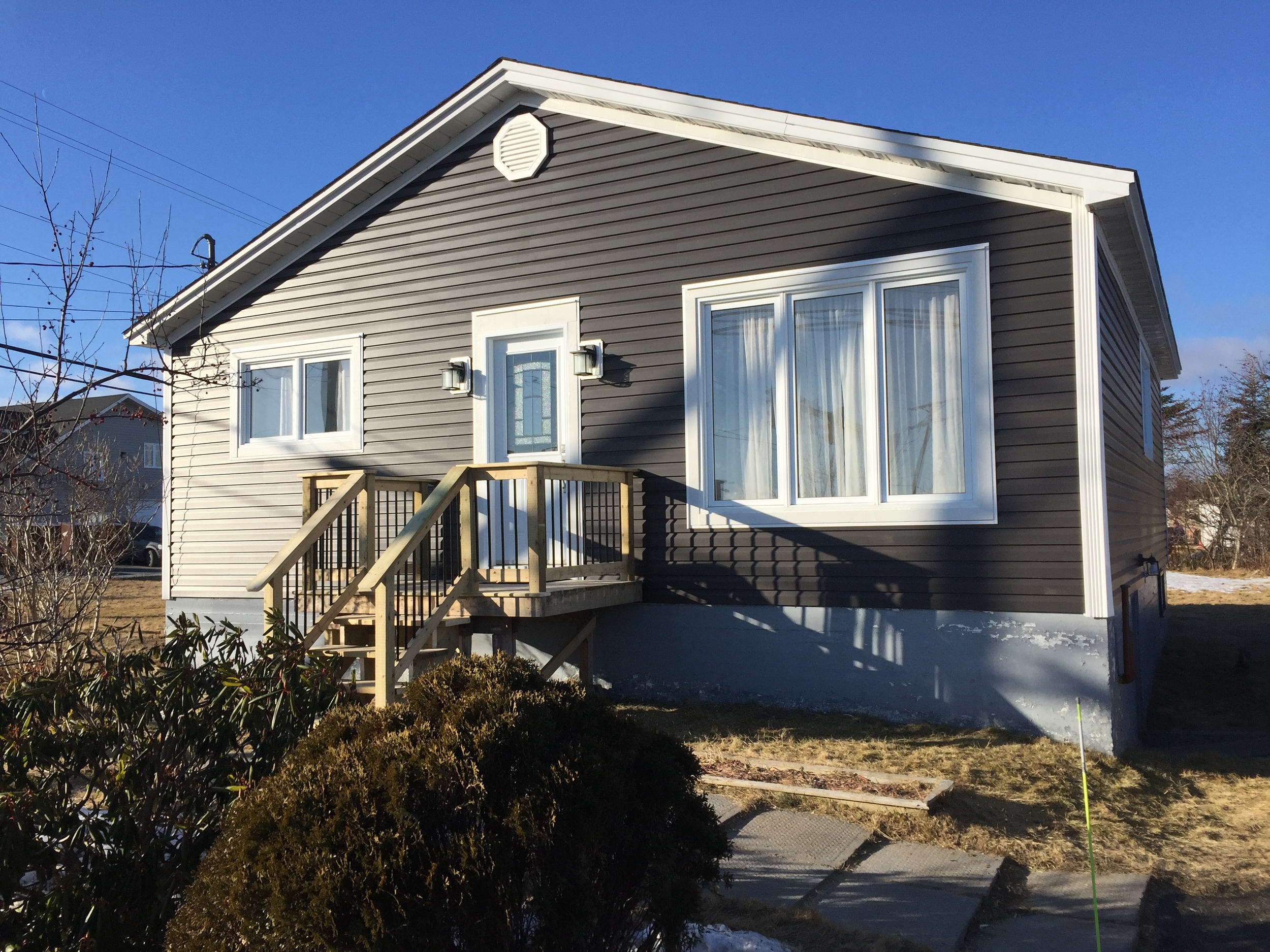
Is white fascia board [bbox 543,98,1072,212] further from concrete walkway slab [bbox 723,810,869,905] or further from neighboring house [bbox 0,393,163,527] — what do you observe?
concrete walkway slab [bbox 723,810,869,905]

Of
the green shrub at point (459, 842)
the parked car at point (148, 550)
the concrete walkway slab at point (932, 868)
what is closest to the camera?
the green shrub at point (459, 842)

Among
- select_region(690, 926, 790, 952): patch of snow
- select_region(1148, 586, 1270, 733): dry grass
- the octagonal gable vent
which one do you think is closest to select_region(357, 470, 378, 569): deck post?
the octagonal gable vent

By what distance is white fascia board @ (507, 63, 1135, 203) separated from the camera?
627cm

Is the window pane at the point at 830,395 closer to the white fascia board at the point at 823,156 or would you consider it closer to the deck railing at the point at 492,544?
the white fascia board at the point at 823,156

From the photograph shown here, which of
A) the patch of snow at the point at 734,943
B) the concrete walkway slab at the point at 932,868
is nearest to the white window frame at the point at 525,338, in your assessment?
the concrete walkway slab at the point at 932,868

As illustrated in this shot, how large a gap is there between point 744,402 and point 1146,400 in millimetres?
6622

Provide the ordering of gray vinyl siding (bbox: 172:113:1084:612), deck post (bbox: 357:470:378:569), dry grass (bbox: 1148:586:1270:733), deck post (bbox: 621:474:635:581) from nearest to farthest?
gray vinyl siding (bbox: 172:113:1084:612)
deck post (bbox: 357:470:378:569)
deck post (bbox: 621:474:635:581)
dry grass (bbox: 1148:586:1270:733)

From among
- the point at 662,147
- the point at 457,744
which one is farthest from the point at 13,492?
the point at 662,147

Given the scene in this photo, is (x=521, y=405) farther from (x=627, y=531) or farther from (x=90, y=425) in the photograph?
(x=90, y=425)

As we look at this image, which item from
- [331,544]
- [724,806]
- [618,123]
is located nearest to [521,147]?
[618,123]

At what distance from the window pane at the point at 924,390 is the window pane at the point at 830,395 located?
0.74ft

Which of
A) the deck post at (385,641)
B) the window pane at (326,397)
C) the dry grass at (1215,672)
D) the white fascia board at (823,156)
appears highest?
the white fascia board at (823,156)

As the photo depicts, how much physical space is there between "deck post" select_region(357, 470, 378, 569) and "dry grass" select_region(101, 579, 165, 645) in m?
4.95

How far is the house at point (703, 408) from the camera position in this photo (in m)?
6.43
